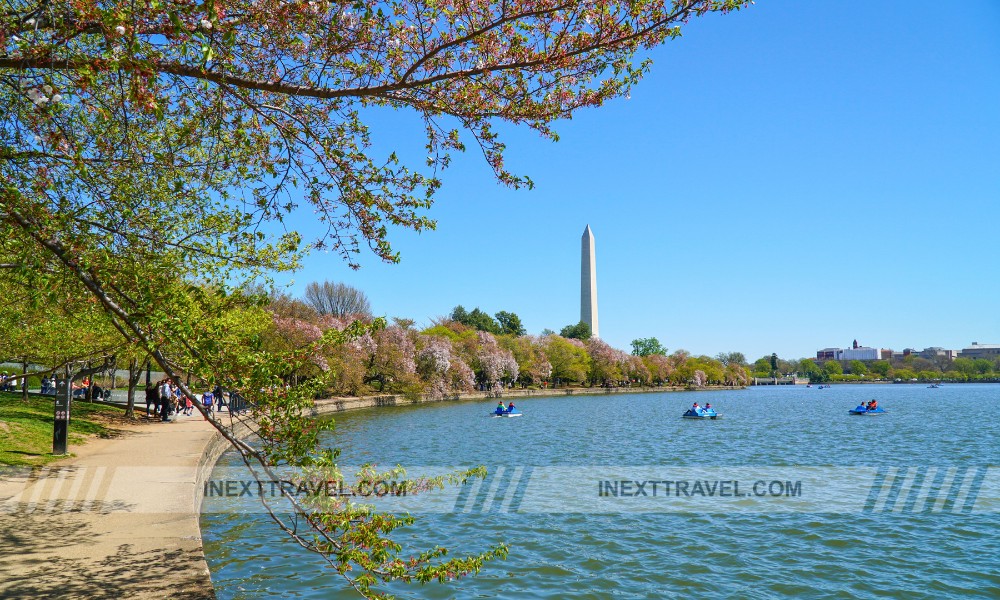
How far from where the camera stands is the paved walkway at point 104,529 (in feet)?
21.7

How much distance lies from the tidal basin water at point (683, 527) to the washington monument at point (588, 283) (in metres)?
68.3

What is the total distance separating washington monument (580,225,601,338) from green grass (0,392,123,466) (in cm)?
7141

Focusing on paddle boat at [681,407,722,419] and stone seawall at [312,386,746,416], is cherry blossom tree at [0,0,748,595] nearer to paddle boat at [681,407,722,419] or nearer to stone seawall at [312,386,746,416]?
stone seawall at [312,386,746,416]

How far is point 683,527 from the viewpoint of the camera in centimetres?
1237

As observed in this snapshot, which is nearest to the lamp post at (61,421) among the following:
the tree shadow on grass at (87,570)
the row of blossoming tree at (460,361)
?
the tree shadow on grass at (87,570)

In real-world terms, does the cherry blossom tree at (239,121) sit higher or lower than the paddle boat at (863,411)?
higher

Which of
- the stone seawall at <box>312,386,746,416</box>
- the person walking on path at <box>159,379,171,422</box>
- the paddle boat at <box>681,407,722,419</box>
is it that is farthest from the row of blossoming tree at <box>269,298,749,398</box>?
the paddle boat at <box>681,407,722,419</box>

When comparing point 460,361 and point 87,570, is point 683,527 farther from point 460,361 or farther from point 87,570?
point 460,361

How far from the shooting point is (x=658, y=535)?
1177cm

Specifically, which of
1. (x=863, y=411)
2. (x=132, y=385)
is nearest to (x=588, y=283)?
(x=863, y=411)

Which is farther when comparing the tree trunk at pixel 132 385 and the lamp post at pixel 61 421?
the tree trunk at pixel 132 385

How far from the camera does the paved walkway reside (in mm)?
6629

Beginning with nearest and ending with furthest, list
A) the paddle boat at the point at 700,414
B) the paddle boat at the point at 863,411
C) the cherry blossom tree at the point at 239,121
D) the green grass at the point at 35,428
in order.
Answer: the cherry blossom tree at the point at 239,121, the green grass at the point at 35,428, the paddle boat at the point at 700,414, the paddle boat at the point at 863,411

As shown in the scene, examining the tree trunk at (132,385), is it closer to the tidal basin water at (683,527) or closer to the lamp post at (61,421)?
the tidal basin water at (683,527)
